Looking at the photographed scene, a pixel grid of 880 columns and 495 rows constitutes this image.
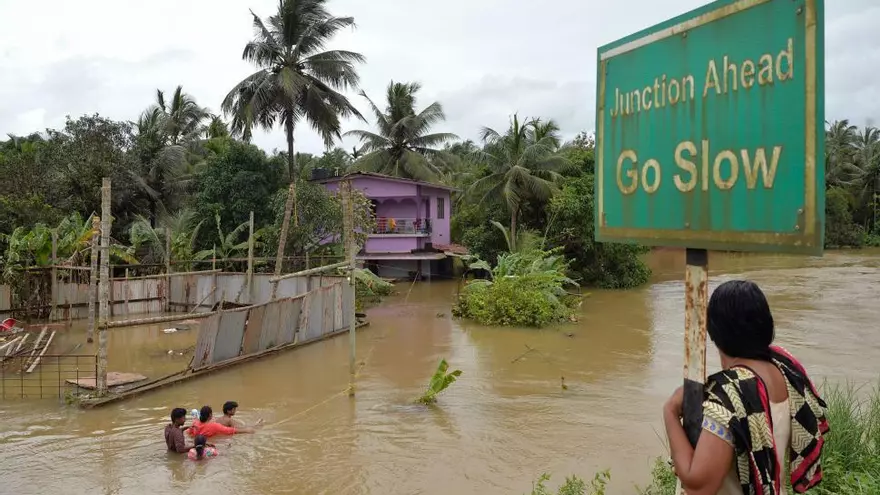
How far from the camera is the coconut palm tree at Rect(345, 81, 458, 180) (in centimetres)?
3353

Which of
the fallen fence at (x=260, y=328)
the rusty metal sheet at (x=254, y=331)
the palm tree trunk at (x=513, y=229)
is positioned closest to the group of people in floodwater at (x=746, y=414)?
the fallen fence at (x=260, y=328)

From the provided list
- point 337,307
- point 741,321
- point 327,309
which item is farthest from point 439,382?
point 741,321

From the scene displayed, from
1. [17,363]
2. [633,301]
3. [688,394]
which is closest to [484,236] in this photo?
[633,301]

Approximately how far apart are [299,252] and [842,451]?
1866cm

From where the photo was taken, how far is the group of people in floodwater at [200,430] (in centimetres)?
799

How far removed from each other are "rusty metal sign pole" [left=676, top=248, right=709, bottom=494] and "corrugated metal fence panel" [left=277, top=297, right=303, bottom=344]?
11.8 meters

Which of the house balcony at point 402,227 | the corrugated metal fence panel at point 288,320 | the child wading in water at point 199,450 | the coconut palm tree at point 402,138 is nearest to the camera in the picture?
the child wading in water at point 199,450

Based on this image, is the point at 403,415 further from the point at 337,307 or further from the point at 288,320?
the point at 337,307

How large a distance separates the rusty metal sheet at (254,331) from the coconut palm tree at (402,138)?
71.0 ft

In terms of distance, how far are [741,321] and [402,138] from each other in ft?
109

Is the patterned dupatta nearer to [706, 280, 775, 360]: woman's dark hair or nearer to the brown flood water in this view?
[706, 280, 775, 360]: woman's dark hair

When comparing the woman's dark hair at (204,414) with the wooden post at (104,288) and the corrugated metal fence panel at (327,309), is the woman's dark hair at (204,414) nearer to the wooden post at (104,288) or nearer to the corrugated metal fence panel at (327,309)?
the wooden post at (104,288)

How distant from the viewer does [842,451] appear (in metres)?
4.94

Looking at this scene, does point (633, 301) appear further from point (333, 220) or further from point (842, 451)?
point (842, 451)
